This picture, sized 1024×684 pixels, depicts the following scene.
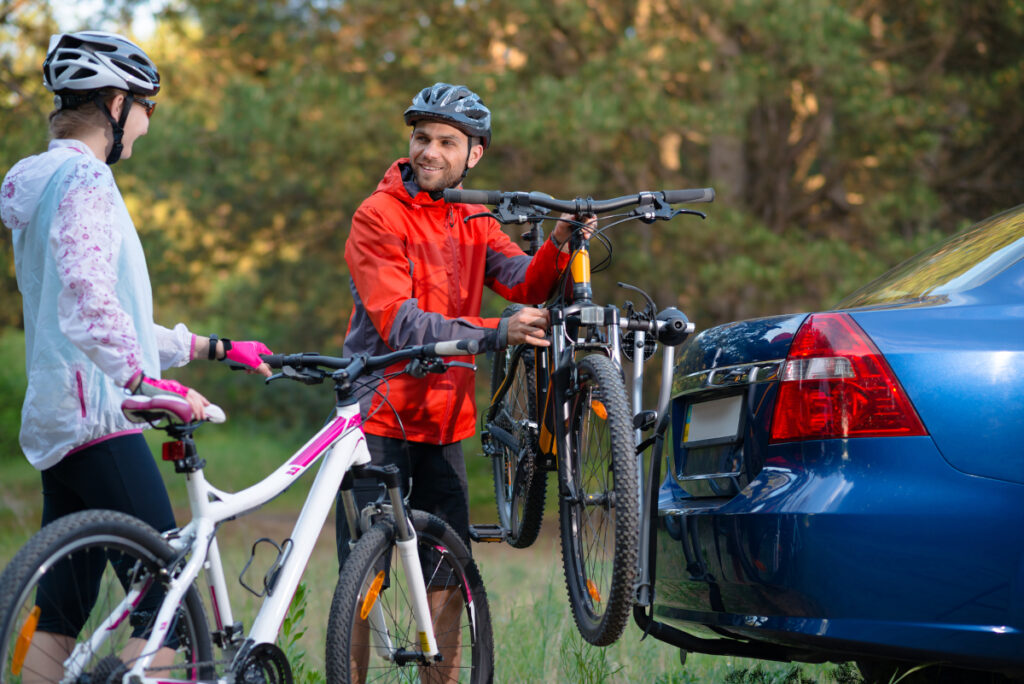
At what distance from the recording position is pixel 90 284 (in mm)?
2777

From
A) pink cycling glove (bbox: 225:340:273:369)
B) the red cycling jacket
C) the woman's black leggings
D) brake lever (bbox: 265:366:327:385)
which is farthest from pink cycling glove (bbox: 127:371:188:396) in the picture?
the red cycling jacket

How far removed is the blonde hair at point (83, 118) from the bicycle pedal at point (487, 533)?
1891mm

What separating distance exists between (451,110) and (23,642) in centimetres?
213

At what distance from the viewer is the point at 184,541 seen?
282 cm

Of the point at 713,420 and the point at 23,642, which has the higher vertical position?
the point at 713,420

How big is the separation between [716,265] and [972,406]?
336 inches

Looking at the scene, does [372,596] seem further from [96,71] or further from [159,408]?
[96,71]

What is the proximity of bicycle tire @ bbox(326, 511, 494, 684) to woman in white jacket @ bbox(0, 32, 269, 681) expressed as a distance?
21.6 inches

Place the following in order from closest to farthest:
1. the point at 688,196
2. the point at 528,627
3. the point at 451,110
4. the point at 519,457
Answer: the point at 688,196
the point at 451,110
the point at 519,457
the point at 528,627

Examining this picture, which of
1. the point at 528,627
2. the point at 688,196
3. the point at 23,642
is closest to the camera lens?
the point at 23,642

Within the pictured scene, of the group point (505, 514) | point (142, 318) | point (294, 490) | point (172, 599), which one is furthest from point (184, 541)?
point (294, 490)

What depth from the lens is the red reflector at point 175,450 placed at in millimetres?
2763

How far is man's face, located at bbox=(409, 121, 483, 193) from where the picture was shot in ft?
13.1

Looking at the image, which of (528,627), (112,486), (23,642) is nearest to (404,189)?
(112,486)
